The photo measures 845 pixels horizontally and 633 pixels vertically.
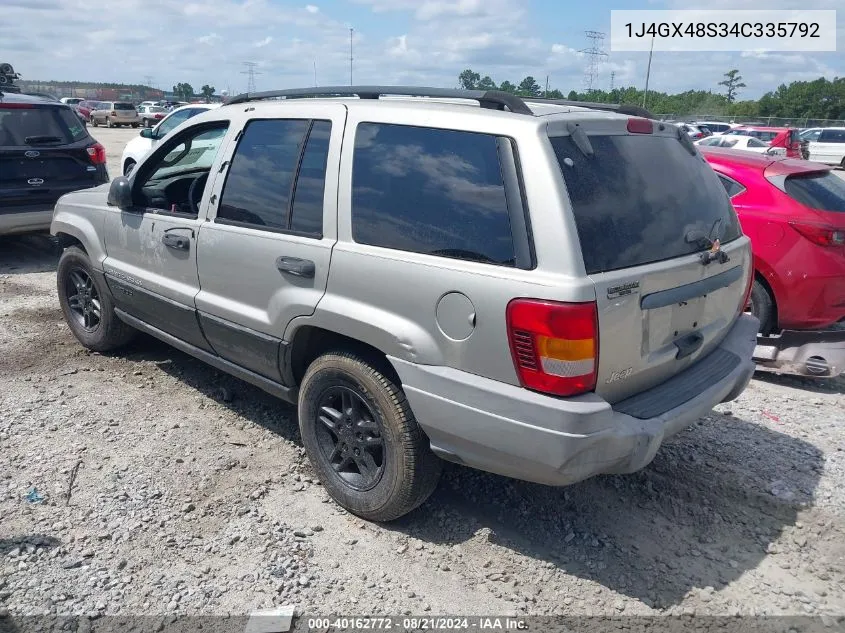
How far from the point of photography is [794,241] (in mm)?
5383

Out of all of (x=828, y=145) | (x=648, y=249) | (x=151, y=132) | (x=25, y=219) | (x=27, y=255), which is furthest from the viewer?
(x=828, y=145)

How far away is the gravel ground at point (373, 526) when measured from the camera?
9.61ft

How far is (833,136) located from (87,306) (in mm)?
31657

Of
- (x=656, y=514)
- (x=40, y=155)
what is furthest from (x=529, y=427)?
(x=40, y=155)

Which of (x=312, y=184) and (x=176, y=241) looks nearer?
(x=312, y=184)

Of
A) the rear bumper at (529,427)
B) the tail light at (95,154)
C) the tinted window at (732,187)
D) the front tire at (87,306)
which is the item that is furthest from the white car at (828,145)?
the rear bumper at (529,427)

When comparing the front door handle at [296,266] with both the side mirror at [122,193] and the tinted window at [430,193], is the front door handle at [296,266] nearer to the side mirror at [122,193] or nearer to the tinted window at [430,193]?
the tinted window at [430,193]

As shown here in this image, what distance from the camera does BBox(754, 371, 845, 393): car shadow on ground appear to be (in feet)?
17.2

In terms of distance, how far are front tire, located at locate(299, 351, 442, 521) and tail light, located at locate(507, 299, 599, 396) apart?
684mm

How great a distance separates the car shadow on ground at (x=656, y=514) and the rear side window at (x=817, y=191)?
2.16 m

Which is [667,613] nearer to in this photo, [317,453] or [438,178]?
[317,453]

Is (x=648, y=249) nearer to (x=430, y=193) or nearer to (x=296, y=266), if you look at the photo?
(x=430, y=193)

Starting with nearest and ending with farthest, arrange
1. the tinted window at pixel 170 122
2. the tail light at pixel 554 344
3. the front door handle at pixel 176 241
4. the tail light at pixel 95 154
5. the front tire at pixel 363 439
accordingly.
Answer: the tail light at pixel 554 344
the front tire at pixel 363 439
the front door handle at pixel 176 241
the tail light at pixel 95 154
the tinted window at pixel 170 122

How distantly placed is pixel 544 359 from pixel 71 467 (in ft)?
9.14
